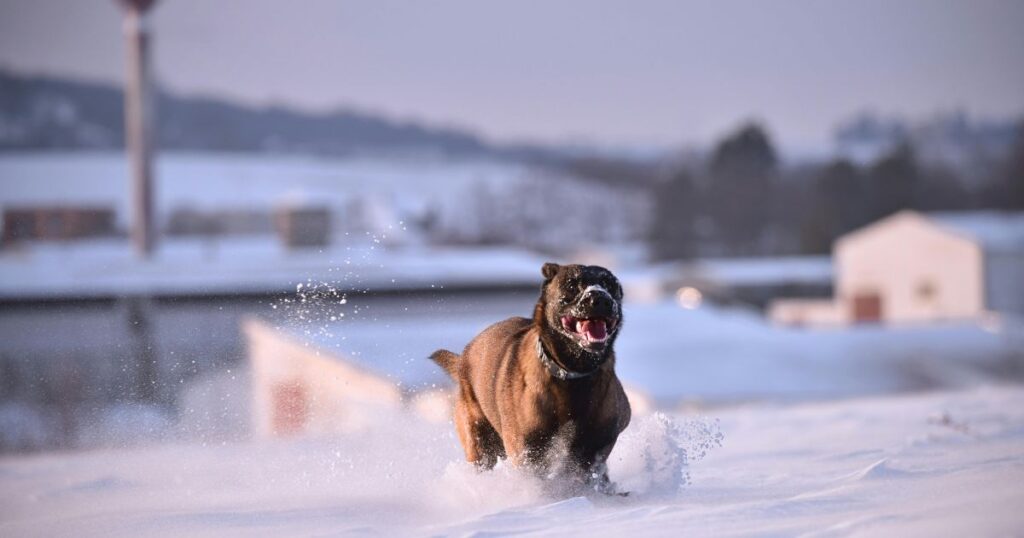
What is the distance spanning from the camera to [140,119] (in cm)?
4009

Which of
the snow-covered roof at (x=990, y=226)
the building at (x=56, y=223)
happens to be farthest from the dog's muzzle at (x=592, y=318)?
the snow-covered roof at (x=990, y=226)

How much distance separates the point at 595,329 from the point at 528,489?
0.83 metres

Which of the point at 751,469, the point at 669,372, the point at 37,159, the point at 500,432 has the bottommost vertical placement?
the point at 669,372

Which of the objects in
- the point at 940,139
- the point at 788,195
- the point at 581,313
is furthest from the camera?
the point at 788,195

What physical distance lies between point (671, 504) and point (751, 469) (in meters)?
1.58

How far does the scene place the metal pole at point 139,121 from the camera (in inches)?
1487

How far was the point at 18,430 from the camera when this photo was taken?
1984cm

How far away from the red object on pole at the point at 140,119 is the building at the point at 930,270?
2647cm

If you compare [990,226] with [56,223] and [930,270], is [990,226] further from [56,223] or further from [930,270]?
[56,223]

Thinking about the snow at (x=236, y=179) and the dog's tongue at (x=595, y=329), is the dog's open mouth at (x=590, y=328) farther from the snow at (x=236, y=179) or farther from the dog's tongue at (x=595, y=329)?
the snow at (x=236, y=179)

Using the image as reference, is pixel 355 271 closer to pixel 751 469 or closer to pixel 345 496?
pixel 345 496

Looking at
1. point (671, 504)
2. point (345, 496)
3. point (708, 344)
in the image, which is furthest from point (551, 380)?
point (708, 344)

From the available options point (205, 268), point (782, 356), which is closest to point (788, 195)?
point (782, 356)

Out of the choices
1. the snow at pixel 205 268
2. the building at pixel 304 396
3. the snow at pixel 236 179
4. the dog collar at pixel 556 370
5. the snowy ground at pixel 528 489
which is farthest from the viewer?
the snow at pixel 236 179
